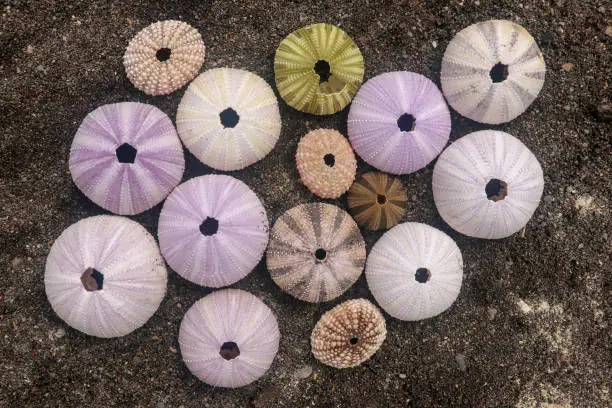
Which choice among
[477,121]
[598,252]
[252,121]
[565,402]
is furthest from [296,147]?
[565,402]

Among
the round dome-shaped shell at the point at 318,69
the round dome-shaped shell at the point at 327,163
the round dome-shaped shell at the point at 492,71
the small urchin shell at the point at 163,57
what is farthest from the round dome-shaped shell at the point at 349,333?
the small urchin shell at the point at 163,57

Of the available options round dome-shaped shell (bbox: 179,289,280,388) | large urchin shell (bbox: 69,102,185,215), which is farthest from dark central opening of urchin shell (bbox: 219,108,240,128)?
round dome-shaped shell (bbox: 179,289,280,388)

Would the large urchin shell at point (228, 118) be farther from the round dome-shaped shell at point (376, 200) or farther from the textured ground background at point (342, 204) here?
the round dome-shaped shell at point (376, 200)

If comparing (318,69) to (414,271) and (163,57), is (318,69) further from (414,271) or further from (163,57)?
(414,271)

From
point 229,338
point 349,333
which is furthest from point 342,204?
point 229,338

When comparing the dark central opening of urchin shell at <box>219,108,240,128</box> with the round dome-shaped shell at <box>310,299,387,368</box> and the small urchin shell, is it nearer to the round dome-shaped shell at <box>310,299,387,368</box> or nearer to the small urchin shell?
the small urchin shell

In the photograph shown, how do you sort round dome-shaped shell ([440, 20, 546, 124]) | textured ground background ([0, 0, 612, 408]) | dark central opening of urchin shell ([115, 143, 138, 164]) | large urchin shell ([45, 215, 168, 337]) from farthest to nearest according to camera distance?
textured ground background ([0, 0, 612, 408]), round dome-shaped shell ([440, 20, 546, 124]), dark central opening of urchin shell ([115, 143, 138, 164]), large urchin shell ([45, 215, 168, 337])
